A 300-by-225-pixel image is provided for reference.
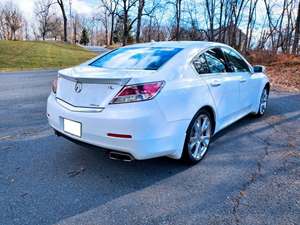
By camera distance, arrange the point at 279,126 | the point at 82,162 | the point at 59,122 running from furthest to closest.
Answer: the point at 279,126 < the point at 82,162 < the point at 59,122

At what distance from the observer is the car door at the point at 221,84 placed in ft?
12.4

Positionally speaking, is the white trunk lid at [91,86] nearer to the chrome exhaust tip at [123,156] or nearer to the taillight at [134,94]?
the taillight at [134,94]

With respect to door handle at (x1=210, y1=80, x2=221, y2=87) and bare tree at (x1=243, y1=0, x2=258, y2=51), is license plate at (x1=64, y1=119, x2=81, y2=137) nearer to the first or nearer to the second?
door handle at (x1=210, y1=80, x2=221, y2=87)

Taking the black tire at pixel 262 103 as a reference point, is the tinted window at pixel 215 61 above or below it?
above

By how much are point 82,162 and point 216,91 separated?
6.41 ft

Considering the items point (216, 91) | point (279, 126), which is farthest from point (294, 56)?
point (216, 91)

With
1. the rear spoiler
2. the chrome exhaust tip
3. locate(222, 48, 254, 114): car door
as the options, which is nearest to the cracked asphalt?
the chrome exhaust tip

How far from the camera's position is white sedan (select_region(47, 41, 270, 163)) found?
2854mm

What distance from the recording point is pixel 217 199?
2.84 m

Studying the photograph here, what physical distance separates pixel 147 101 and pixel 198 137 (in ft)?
3.72

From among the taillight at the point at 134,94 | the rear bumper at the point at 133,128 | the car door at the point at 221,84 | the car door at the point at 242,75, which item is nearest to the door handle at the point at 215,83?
the car door at the point at 221,84

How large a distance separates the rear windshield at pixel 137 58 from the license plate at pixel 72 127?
886 millimetres

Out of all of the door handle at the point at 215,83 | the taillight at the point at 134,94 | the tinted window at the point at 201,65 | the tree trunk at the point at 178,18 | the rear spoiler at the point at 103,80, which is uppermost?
the tree trunk at the point at 178,18

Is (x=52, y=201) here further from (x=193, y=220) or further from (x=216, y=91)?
(x=216, y=91)
